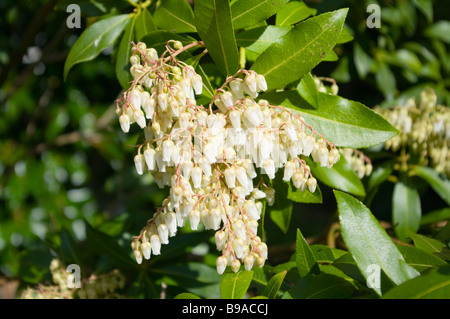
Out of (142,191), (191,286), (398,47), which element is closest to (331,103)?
(191,286)

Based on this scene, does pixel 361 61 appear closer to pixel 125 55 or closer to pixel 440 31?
pixel 440 31

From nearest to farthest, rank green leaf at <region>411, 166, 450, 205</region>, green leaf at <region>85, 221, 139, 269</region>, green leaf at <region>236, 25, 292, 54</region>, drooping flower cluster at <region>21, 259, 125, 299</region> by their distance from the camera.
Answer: green leaf at <region>236, 25, 292, 54</region> → drooping flower cluster at <region>21, 259, 125, 299</region> → green leaf at <region>85, 221, 139, 269</region> → green leaf at <region>411, 166, 450, 205</region>

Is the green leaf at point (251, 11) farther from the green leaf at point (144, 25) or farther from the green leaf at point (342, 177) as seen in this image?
the green leaf at point (342, 177)

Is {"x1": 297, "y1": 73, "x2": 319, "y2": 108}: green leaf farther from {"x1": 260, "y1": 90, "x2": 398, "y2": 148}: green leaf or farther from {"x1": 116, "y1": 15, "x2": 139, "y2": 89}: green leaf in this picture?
{"x1": 116, "y1": 15, "x2": 139, "y2": 89}: green leaf

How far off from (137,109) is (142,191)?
1.90 m

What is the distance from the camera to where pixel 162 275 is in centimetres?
191

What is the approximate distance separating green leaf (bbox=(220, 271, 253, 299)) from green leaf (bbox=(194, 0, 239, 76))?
0.58 m

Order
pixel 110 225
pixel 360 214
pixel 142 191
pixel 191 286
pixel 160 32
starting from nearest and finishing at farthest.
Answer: pixel 360 214
pixel 160 32
pixel 191 286
pixel 110 225
pixel 142 191

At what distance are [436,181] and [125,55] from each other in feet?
4.73

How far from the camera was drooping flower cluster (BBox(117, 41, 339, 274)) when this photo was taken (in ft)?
3.66

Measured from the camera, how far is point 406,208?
2023 millimetres

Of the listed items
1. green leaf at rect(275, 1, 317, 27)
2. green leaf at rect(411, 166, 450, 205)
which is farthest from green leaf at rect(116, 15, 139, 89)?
green leaf at rect(411, 166, 450, 205)

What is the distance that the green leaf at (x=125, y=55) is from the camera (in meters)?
1.53
